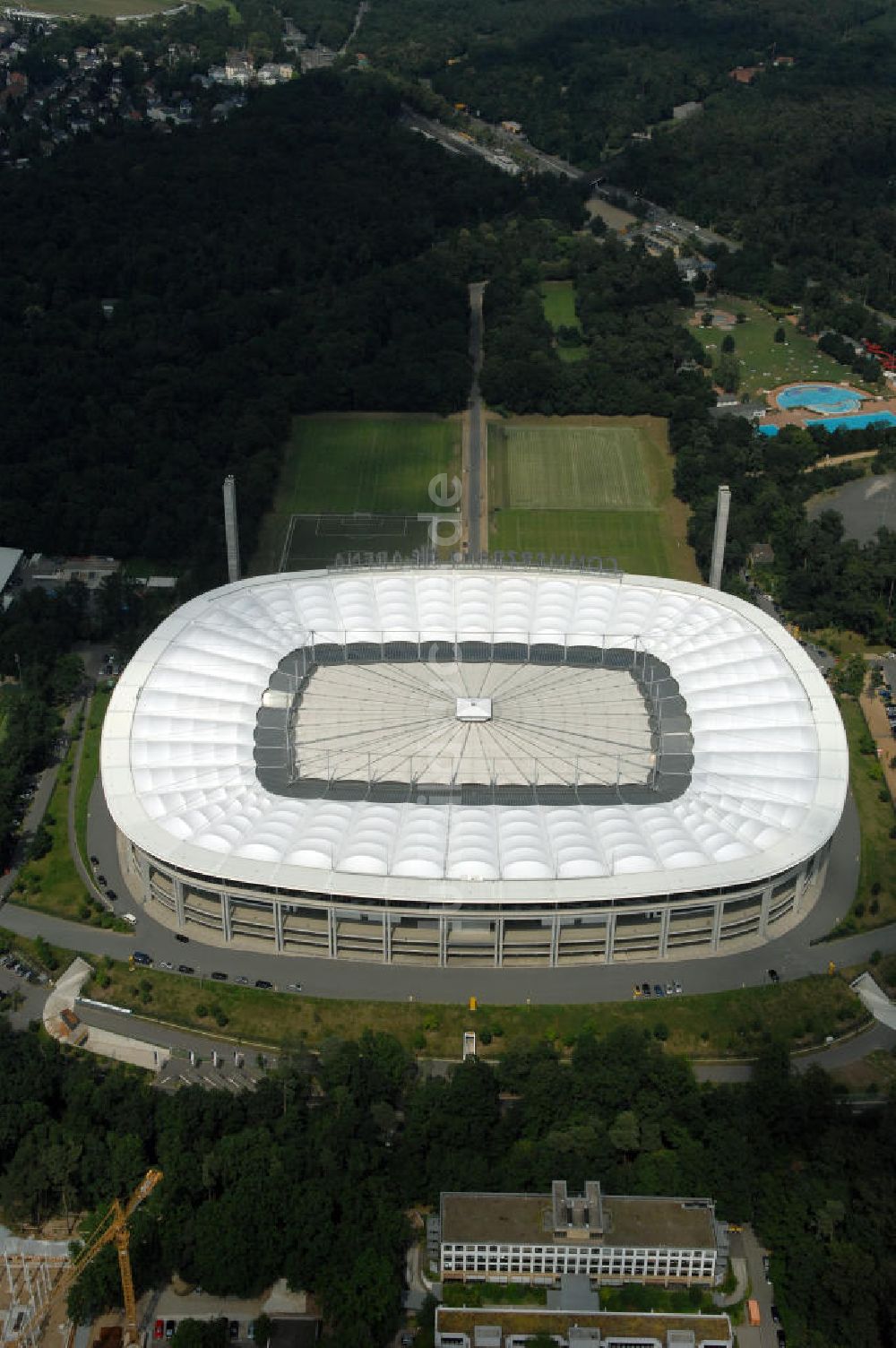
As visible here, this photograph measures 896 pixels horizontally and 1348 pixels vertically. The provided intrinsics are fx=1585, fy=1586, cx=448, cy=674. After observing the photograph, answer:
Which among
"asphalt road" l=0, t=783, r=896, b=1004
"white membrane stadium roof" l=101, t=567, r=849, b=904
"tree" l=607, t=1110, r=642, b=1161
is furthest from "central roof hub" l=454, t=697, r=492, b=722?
"tree" l=607, t=1110, r=642, b=1161

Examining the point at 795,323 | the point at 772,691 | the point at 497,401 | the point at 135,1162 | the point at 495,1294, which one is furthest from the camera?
the point at 795,323

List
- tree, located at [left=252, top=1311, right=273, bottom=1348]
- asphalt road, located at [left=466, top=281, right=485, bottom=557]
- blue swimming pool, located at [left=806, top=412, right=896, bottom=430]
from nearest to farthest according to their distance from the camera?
tree, located at [left=252, top=1311, right=273, bottom=1348] < asphalt road, located at [left=466, top=281, right=485, bottom=557] < blue swimming pool, located at [left=806, top=412, right=896, bottom=430]

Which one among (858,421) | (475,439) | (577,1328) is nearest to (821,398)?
(858,421)

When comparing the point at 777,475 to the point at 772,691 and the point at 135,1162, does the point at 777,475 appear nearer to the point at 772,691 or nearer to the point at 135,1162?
the point at 772,691

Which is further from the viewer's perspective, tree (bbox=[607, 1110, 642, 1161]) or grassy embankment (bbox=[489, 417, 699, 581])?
grassy embankment (bbox=[489, 417, 699, 581])

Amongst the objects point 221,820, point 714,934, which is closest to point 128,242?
point 221,820

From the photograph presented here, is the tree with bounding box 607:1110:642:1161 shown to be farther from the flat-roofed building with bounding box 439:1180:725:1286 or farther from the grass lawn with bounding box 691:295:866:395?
the grass lawn with bounding box 691:295:866:395

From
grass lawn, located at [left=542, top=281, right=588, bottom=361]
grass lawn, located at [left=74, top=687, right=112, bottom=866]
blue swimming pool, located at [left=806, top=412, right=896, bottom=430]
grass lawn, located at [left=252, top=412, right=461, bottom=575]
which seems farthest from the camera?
grass lawn, located at [left=542, top=281, right=588, bottom=361]
